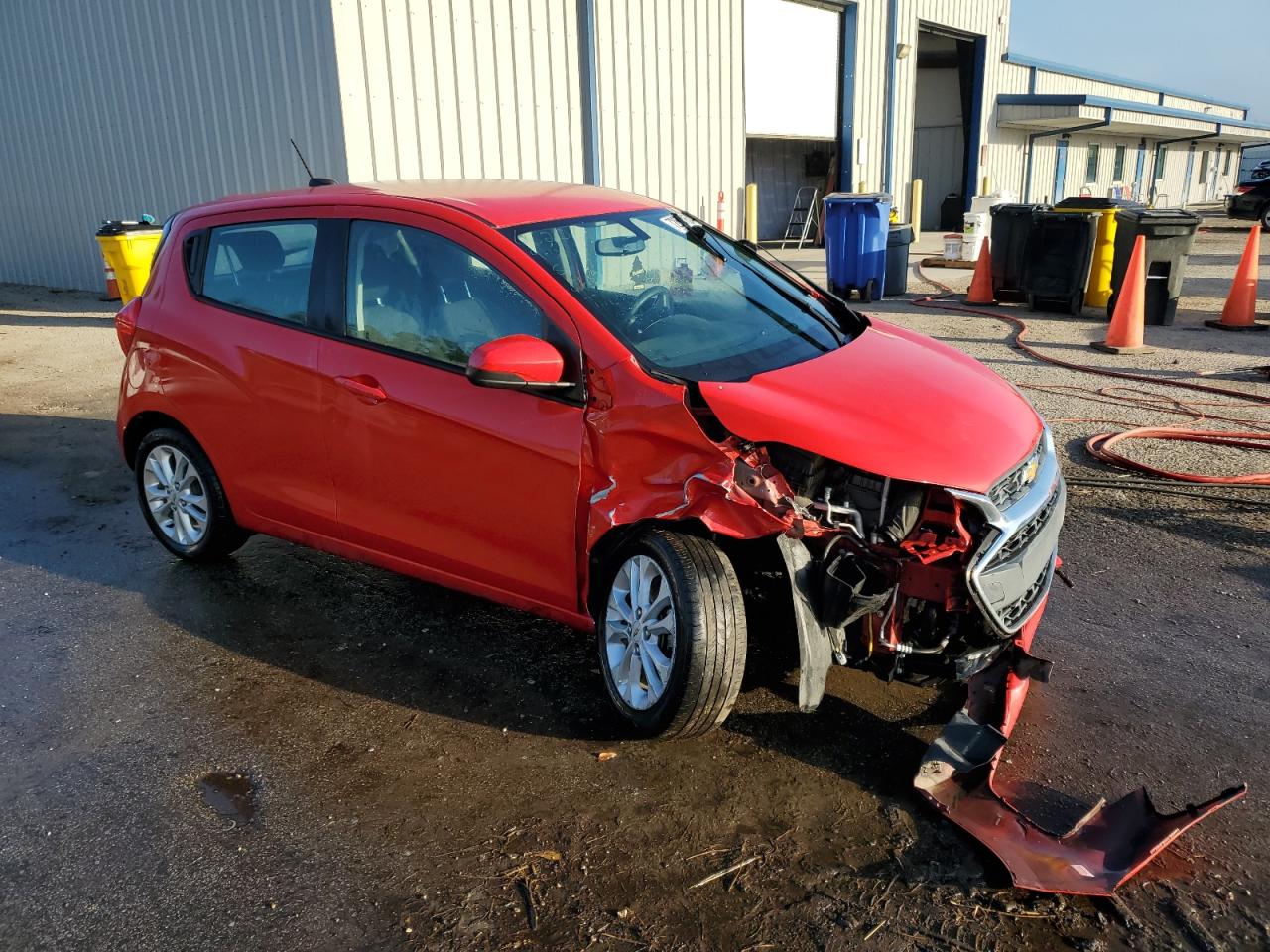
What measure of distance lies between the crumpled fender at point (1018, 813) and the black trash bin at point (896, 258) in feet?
37.5

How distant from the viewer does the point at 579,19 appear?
13.1 m

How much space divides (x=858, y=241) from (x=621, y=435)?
1119cm

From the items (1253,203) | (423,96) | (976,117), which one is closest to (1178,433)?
(423,96)

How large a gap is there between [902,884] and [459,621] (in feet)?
7.40

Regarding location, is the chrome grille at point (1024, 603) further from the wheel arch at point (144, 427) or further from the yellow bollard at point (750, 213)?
the yellow bollard at point (750, 213)

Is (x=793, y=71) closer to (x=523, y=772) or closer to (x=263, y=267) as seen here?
(x=263, y=267)

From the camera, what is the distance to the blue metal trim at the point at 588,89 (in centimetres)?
1306

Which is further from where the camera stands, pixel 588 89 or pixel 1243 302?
pixel 588 89

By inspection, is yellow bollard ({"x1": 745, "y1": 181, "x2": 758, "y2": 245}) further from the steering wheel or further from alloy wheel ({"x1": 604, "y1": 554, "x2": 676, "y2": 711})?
alloy wheel ({"x1": 604, "y1": 554, "x2": 676, "y2": 711})

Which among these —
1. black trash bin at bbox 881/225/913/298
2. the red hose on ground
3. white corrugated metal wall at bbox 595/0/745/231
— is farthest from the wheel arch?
black trash bin at bbox 881/225/913/298

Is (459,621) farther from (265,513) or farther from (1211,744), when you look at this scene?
(1211,744)

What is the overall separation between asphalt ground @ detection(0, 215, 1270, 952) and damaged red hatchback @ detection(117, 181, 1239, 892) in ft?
0.80

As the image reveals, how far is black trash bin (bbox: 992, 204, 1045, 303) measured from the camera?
38.8ft

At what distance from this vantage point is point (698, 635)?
10.1 ft
